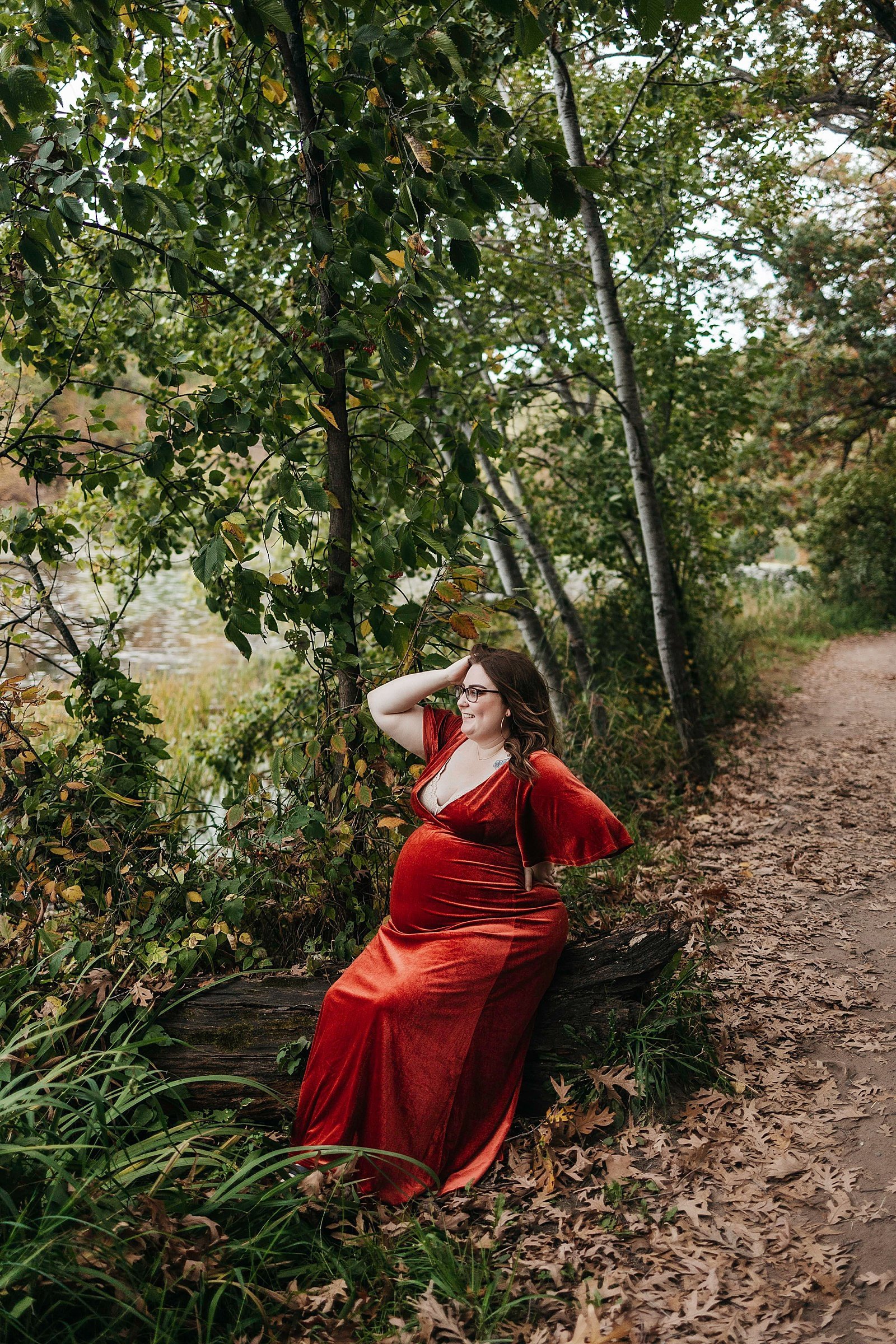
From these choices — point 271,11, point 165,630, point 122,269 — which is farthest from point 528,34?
point 165,630

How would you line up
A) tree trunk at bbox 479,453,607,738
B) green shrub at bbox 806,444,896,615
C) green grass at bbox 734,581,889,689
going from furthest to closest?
green shrub at bbox 806,444,896,615, green grass at bbox 734,581,889,689, tree trunk at bbox 479,453,607,738

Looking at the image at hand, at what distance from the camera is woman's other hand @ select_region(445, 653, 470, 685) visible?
3.14 meters

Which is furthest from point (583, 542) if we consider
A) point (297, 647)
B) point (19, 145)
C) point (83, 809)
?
point (19, 145)

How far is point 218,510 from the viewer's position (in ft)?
10.4

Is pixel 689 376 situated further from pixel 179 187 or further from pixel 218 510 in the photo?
pixel 218 510

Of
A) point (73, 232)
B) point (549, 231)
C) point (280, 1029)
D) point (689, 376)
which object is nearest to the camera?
point (73, 232)

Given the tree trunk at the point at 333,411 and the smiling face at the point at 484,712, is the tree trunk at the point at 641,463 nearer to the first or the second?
the tree trunk at the point at 333,411

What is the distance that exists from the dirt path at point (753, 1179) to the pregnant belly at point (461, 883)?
2.23 feet

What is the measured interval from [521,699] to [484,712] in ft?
0.45

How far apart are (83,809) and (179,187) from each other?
2.55 metres

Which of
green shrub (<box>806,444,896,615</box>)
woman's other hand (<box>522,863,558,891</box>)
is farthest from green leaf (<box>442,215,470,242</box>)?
green shrub (<box>806,444,896,615</box>)

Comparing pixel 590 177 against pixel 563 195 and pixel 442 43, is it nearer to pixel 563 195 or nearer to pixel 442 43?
pixel 563 195

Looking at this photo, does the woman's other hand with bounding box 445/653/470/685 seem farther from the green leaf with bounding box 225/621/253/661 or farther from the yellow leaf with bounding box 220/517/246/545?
the yellow leaf with bounding box 220/517/246/545

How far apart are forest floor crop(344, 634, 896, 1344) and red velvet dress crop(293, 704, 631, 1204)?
0.17m
